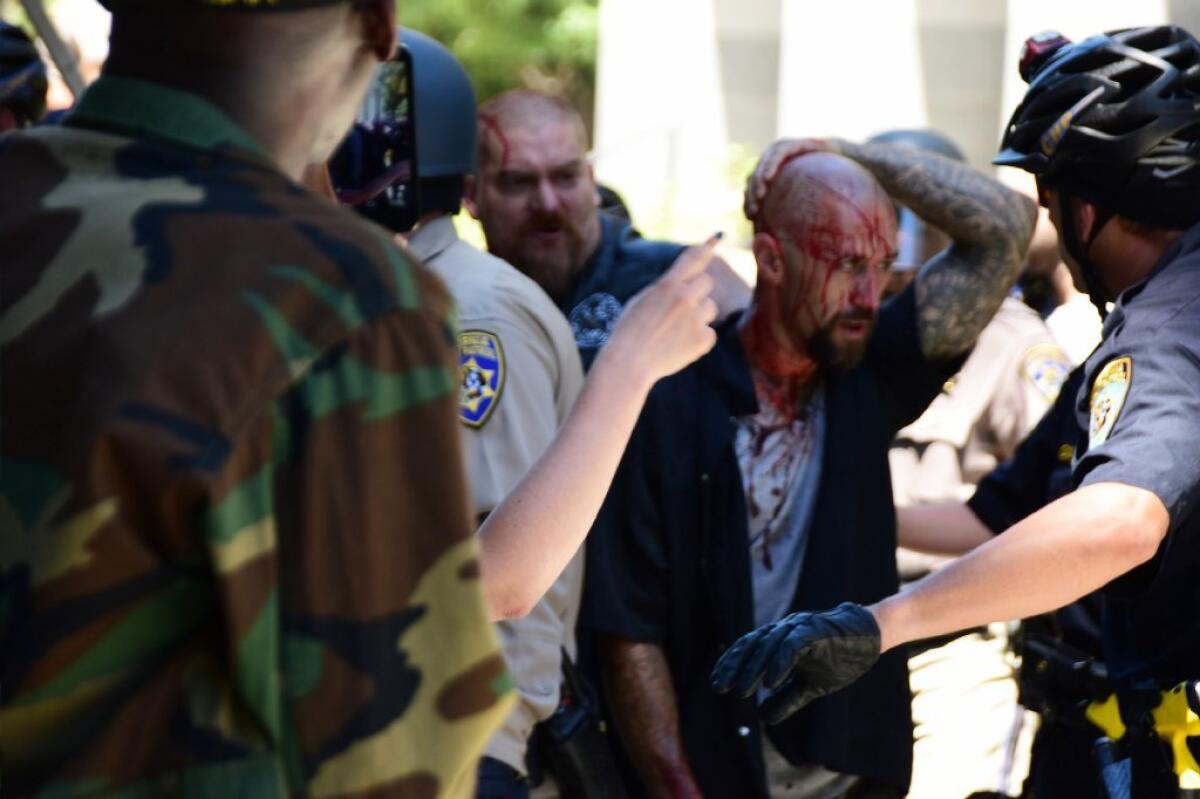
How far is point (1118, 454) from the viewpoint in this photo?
9.26ft

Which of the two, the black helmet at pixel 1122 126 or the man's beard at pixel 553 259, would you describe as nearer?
the black helmet at pixel 1122 126

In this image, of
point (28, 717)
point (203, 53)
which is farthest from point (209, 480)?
point (203, 53)

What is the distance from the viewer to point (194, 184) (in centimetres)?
142

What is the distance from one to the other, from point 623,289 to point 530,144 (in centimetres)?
46

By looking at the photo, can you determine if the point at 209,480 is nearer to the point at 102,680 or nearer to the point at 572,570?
the point at 102,680

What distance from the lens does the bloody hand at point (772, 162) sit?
13.3 feet

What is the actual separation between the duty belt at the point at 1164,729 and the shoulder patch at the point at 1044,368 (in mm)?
2534

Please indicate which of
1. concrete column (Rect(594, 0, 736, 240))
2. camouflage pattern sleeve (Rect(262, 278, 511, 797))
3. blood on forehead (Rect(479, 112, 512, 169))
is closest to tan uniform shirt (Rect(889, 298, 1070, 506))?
blood on forehead (Rect(479, 112, 512, 169))

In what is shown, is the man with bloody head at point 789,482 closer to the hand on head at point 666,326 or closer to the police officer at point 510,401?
the police officer at point 510,401

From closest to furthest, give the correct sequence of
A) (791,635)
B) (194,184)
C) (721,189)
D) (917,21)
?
(194,184) < (791,635) < (721,189) < (917,21)

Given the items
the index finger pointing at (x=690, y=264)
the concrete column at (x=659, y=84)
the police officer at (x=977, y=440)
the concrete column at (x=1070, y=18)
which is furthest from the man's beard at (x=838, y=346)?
the concrete column at (x=659, y=84)

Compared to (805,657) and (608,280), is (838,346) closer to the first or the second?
(608,280)

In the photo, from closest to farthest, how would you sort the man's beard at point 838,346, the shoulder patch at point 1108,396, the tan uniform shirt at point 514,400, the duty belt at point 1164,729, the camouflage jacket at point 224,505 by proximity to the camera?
the camouflage jacket at point 224,505, the shoulder patch at point 1108,396, the duty belt at point 1164,729, the tan uniform shirt at point 514,400, the man's beard at point 838,346

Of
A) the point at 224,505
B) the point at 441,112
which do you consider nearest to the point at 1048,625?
the point at 441,112
